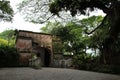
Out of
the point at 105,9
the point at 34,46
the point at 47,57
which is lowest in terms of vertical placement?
the point at 47,57

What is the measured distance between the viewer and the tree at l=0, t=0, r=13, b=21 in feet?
53.3

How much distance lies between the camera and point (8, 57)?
18.6 m

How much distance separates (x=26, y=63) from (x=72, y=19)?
7.91m

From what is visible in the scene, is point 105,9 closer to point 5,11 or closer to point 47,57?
point 5,11

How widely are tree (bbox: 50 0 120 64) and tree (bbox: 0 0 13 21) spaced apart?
16.1ft

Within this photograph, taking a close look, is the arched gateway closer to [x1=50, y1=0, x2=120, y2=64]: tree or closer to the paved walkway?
[x1=50, y1=0, x2=120, y2=64]: tree

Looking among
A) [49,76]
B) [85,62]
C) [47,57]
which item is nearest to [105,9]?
[85,62]

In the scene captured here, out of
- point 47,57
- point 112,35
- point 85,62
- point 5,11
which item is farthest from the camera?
Result: point 47,57

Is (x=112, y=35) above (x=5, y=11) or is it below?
below

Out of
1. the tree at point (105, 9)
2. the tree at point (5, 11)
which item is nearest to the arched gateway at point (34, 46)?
the tree at point (5, 11)

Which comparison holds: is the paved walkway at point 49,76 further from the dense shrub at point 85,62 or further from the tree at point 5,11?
the tree at point 5,11

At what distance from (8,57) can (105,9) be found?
1152 centimetres

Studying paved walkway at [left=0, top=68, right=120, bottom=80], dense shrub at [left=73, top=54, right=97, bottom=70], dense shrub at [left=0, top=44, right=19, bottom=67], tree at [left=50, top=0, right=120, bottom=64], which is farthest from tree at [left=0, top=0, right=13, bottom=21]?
dense shrub at [left=73, top=54, right=97, bottom=70]

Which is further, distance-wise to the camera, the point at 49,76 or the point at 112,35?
the point at 112,35
